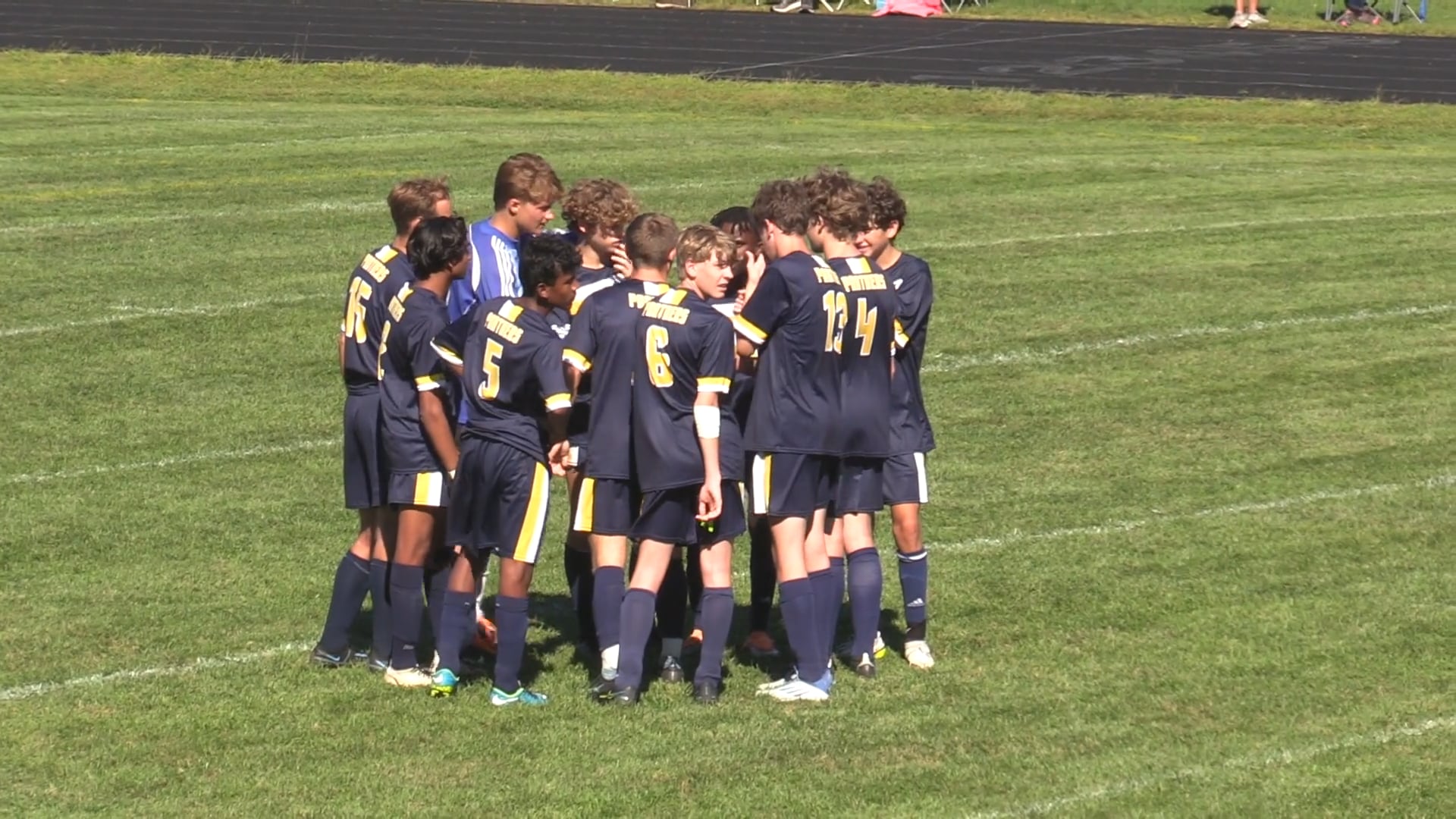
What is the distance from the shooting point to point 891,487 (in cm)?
873

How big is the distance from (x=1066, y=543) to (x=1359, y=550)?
5.00 ft

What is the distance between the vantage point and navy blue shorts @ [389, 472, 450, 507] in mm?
8164

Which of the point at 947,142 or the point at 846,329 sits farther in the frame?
the point at 947,142

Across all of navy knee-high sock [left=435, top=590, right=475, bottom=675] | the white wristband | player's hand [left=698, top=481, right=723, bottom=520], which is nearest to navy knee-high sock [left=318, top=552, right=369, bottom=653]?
navy knee-high sock [left=435, top=590, right=475, bottom=675]

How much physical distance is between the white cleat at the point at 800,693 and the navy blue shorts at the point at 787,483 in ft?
2.34

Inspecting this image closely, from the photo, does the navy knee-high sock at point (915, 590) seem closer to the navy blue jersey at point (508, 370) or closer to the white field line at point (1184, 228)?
the navy blue jersey at point (508, 370)

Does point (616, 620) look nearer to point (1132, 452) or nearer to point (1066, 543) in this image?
point (1066, 543)

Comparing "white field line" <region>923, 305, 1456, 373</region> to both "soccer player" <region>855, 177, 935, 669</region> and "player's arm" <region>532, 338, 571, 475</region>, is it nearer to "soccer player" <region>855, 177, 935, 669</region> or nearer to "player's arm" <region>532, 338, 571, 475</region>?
"soccer player" <region>855, 177, 935, 669</region>

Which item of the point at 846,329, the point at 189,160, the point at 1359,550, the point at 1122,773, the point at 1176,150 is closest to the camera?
the point at 1122,773

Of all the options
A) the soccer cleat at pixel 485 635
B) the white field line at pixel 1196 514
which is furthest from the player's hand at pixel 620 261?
the white field line at pixel 1196 514

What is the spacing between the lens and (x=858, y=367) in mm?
8180

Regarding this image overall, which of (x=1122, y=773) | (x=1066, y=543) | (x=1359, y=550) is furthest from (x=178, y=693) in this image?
(x=1359, y=550)

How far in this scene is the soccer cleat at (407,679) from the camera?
27.2ft

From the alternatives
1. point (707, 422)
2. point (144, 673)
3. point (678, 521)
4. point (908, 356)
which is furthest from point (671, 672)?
point (144, 673)
